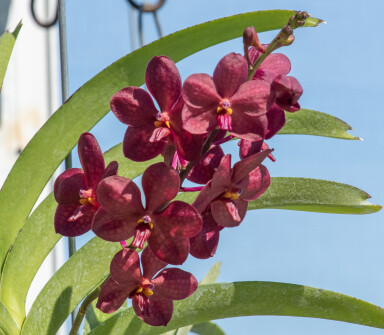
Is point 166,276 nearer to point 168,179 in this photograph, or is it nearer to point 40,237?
point 168,179

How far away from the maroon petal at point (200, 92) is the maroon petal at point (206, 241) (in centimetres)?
10

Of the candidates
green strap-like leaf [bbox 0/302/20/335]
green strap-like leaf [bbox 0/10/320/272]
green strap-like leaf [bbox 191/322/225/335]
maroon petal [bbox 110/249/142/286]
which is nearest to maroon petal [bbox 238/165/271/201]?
maroon petal [bbox 110/249/142/286]

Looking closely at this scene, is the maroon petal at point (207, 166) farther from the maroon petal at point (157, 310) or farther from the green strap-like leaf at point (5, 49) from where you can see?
the green strap-like leaf at point (5, 49)

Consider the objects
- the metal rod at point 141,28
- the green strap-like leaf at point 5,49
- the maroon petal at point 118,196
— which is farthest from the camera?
the metal rod at point 141,28

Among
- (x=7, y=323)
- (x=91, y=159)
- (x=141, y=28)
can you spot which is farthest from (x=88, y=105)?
(x=141, y=28)

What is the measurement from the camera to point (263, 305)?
0.56m

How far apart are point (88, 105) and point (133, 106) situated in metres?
0.18

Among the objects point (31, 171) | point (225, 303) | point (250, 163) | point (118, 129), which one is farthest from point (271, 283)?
point (118, 129)

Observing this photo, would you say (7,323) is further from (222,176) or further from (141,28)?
(141,28)

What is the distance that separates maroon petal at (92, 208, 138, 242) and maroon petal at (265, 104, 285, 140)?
0.14 meters

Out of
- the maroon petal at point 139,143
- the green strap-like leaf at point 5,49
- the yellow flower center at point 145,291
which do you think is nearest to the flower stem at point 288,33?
the maroon petal at point 139,143

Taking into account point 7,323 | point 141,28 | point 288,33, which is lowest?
point 7,323

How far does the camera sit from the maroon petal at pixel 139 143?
1.52 ft

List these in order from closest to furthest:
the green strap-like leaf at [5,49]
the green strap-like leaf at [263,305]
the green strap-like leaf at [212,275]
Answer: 1. the green strap-like leaf at [263,305]
2. the green strap-like leaf at [5,49]
3. the green strap-like leaf at [212,275]
